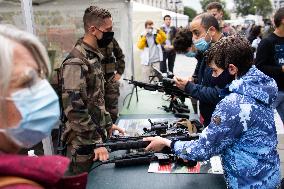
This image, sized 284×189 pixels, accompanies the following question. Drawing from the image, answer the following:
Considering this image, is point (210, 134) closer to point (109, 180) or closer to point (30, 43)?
point (109, 180)

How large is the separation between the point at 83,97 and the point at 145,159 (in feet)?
2.03

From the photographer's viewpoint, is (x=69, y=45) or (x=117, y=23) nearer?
(x=69, y=45)

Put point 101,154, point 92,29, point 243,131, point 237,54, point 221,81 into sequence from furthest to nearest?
point 92,29 → point 221,81 → point 101,154 → point 237,54 → point 243,131

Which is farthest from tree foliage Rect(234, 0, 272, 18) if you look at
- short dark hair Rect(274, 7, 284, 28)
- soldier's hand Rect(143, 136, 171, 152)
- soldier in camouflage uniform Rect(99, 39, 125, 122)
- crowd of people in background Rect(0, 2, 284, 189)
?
soldier's hand Rect(143, 136, 171, 152)

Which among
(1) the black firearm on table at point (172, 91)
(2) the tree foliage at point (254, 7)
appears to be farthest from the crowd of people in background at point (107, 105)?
(2) the tree foliage at point (254, 7)

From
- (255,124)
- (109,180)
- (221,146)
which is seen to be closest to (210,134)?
(221,146)

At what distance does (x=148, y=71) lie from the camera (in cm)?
766

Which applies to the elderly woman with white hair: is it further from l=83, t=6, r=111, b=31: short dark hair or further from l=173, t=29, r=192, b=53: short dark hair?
l=173, t=29, r=192, b=53: short dark hair

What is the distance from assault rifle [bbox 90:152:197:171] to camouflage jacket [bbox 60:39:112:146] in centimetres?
34

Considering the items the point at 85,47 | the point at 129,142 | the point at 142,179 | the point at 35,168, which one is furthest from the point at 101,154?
the point at 35,168

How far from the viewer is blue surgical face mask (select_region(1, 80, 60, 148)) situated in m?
0.77

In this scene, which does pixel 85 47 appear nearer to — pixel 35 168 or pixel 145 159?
pixel 145 159

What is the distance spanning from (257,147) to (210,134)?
243 mm

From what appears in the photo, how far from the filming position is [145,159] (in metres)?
2.03
